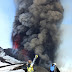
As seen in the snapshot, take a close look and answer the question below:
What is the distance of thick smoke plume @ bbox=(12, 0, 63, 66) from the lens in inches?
821

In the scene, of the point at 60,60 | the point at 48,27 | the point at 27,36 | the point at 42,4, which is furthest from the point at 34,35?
the point at 60,60

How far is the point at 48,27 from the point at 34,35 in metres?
3.52

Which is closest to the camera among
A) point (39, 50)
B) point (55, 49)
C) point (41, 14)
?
point (39, 50)

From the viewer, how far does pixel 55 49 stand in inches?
949

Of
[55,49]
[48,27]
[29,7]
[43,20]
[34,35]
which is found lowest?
[55,49]

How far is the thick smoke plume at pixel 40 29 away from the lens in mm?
20859

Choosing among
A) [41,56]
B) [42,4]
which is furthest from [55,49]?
[42,4]

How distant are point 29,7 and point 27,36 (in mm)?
6525

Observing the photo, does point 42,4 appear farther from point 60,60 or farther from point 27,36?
Answer: point 60,60

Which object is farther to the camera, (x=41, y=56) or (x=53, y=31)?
(x=53, y=31)

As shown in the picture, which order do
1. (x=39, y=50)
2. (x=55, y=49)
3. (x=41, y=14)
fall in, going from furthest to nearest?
1. (x=55, y=49)
2. (x=41, y=14)
3. (x=39, y=50)

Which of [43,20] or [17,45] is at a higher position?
[43,20]

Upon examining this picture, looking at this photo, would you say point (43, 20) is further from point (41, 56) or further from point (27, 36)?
point (41, 56)

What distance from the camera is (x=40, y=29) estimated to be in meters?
22.6
